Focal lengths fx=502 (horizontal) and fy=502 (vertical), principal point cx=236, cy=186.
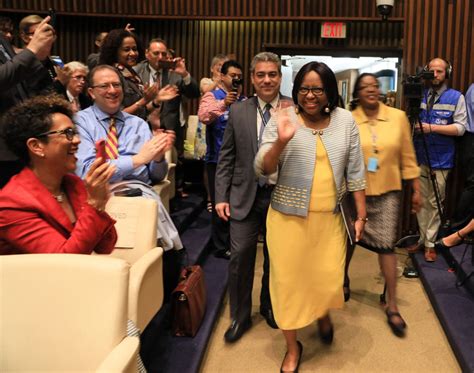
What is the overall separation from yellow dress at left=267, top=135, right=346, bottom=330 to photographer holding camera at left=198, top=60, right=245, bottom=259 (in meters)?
1.65

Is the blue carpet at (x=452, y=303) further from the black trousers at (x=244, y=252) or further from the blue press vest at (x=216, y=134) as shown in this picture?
the blue press vest at (x=216, y=134)

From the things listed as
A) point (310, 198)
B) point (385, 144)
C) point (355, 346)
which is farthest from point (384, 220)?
point (310, 198)

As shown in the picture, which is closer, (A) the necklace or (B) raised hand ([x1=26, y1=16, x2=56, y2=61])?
(A) the necklace

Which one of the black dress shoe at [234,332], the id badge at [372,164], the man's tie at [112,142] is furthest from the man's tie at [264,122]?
the black dress shoe at [234,332]

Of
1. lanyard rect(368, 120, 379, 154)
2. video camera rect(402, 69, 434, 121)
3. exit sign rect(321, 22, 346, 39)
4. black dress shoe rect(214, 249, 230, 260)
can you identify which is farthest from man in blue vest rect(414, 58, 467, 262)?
exit sign rect(321, 22, 346, 39)

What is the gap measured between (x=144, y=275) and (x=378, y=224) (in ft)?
5.49

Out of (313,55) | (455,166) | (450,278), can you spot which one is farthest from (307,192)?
(313,55)

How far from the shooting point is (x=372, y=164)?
3.03m

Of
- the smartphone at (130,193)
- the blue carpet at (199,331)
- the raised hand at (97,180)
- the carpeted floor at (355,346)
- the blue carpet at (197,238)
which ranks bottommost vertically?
the carpeted floor at (355,346)

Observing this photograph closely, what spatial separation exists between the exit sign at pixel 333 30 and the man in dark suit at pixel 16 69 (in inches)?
198

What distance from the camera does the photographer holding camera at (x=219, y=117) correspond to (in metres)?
4.07

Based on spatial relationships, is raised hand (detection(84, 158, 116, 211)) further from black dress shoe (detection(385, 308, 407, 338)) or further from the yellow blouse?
black dress shoe (detection(385, 308, 407, 338))

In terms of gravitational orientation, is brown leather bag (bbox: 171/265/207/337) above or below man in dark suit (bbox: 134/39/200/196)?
below

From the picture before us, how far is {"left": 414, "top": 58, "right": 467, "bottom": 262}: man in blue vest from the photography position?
4.12 meters
